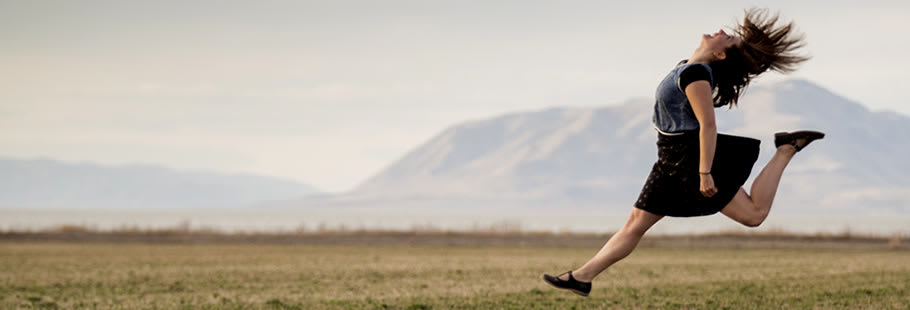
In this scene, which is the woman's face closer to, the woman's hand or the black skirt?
the black skirt

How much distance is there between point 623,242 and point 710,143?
0.95 m

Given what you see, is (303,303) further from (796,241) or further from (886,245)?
(796,241)

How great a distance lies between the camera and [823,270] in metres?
20.5

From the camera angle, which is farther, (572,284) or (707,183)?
(572,284)

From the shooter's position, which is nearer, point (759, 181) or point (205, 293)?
point (759, 181)

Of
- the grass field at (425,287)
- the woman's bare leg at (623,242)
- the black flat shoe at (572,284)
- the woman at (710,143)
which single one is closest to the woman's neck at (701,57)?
the woman at (710,143)

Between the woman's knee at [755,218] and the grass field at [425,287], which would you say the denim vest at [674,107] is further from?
the grass field at [425,287]

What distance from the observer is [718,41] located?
6.70 meters

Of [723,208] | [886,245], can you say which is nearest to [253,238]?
[886,245]

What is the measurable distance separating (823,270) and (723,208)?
15.0 meters

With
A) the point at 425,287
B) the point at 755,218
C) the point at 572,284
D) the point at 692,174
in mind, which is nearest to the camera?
the point at 692,174

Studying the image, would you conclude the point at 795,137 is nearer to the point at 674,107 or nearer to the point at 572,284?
the point at 674,107

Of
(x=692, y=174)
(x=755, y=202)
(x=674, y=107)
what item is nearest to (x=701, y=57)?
(x=674, y=107)

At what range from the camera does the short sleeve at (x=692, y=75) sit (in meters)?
6.37
